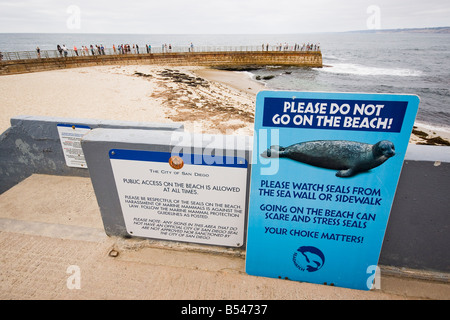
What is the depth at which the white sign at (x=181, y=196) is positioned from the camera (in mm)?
2379

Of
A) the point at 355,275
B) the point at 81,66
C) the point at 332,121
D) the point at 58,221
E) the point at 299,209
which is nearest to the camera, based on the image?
the point at 332,121

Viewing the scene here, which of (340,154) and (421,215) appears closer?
(340,154)

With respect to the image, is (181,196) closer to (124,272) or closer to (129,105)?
(124,272)

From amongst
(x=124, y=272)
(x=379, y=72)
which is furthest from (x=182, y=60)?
(x=124, y=272)

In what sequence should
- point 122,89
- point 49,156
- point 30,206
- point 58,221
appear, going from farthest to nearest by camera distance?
point 122,89 → point 49,156 → point 30,206 → point 58,221

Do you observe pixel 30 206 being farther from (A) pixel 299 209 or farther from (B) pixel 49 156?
(A) pixel 299 209

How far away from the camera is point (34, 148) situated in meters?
4.12

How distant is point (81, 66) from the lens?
33.5m

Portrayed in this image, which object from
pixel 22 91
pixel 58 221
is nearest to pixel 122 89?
pixel 22 91

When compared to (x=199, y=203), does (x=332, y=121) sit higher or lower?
higher

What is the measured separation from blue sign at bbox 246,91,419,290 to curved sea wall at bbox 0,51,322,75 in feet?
115

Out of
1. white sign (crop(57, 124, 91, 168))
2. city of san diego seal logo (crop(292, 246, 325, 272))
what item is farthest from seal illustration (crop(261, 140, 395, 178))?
white sign (crop(57, 124, 91, 168))

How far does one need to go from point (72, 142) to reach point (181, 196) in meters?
2.60

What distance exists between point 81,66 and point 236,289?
40.1 metres
